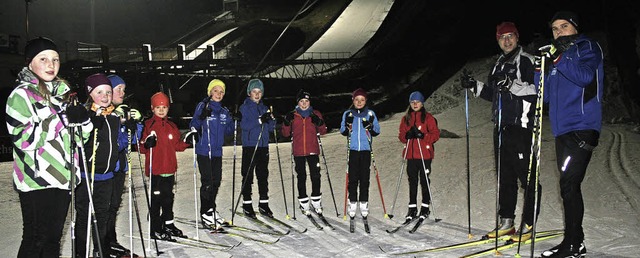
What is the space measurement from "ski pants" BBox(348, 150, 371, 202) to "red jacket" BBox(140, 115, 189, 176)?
1976 millimetres

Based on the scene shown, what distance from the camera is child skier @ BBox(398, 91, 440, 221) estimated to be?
5.89 meters

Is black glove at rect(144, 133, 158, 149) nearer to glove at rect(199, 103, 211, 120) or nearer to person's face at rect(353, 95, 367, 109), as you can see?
glove at rect(199, 103, 211, 120)

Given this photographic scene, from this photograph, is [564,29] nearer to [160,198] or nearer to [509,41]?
[509,41]

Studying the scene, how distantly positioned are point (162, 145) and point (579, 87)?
12.5ft

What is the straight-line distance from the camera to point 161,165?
5.00m

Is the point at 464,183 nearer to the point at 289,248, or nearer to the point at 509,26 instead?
the point at 509,26

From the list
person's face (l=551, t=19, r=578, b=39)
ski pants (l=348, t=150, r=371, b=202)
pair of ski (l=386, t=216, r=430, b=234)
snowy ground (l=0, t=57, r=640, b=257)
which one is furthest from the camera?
ski pants (l=348, t=150, r=371, b=202)

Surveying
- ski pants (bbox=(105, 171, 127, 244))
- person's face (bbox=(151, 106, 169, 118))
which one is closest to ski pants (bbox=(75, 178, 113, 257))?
ski pants (bbox=(105, 171, 127, 244))

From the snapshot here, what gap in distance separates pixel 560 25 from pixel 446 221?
264 centimetres

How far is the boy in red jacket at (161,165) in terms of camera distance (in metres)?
4.98

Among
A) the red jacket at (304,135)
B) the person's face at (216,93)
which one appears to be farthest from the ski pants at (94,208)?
the red jacket at (304,135)

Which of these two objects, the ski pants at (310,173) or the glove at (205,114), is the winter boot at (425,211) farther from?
the glove at (205,114)

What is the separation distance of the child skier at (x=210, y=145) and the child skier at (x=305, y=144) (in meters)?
A: 0.85

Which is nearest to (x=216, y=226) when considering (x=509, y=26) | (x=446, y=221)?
(x=446, y=221)
